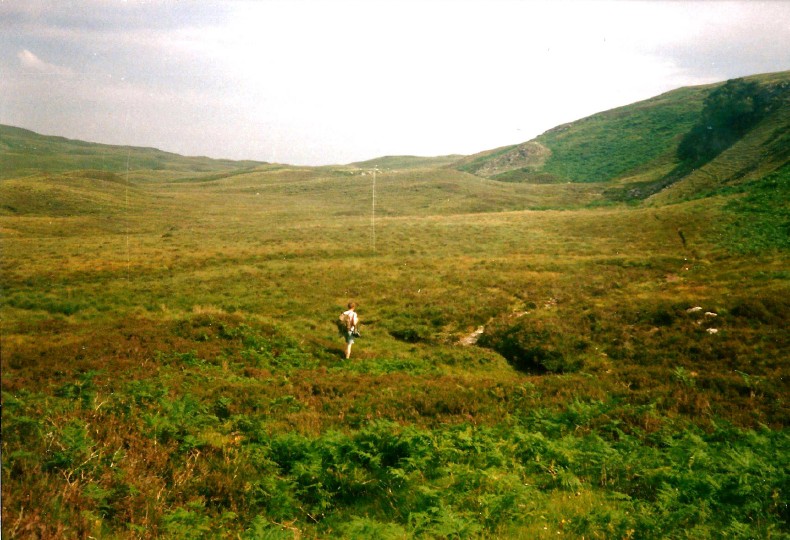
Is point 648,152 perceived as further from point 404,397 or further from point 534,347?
point 404,397

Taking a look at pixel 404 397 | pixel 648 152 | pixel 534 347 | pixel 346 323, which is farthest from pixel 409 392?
pixel 648 152

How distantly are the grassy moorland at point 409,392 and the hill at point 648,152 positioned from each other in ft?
72.1

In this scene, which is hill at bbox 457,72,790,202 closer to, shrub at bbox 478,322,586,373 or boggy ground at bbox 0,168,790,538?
boggy ground at bbox 0,168,790,538

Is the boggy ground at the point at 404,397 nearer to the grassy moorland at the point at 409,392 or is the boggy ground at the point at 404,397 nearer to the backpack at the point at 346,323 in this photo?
the grassy moorland at the point at 409,392

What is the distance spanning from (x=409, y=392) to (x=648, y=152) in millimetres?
121842

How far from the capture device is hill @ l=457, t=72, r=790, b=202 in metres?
55.7

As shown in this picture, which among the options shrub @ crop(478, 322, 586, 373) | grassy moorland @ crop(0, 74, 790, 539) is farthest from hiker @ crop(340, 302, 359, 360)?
shrub @ crop(478, 322, 586, 373)

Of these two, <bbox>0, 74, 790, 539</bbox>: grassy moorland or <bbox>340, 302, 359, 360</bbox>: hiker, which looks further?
<bbox>340, 302, 359, 360</bbox>: hiker

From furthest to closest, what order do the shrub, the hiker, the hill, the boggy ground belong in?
the hill → the hiker → the shrub → the boggy ground

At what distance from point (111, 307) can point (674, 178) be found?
7948 cm

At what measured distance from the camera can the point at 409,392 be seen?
11.7m

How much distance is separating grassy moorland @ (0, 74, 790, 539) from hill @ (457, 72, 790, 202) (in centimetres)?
2197

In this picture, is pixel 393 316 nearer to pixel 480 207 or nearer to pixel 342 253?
pixel 342 253

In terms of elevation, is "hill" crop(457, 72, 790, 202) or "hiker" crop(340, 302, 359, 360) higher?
"hill" crop(457, 72, 790, 202)
